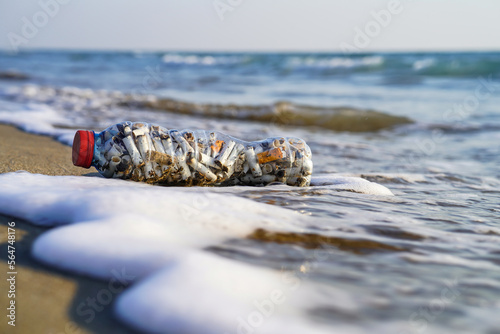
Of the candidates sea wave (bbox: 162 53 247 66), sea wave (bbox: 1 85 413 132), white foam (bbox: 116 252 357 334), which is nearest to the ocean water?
white foam (bbox: 116 252 357 334)

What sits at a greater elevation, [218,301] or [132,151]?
[132,151]

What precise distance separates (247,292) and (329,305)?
0.59ft

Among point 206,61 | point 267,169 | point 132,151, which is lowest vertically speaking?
point 267,169

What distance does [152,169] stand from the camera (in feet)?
6.22

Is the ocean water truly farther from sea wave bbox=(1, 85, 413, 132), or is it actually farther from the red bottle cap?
sea wave bbox=(1, 85, 413, 132)

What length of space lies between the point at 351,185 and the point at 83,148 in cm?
124

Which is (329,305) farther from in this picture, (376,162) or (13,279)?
(376,162)

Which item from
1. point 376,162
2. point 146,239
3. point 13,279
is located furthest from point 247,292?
point 376,162

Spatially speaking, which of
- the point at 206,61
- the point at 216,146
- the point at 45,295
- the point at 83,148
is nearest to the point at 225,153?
the point at 216,146

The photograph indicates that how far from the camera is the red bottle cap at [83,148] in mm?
1794

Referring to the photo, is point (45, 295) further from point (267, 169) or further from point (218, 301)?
point (267, 169)

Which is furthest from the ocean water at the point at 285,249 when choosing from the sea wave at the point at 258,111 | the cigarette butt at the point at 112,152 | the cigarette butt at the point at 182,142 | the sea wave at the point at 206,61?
the sea wave at the point at 206,61

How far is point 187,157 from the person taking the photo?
1.96 metres

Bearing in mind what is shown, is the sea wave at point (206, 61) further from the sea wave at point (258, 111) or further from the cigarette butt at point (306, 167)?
the cigarette butt at point (306, 167)
